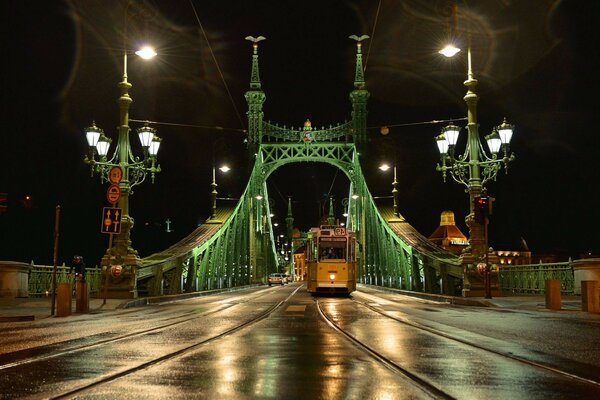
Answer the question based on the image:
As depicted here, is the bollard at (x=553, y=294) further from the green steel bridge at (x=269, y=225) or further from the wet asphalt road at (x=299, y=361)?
the green steel bridge at (x=269, y=225)

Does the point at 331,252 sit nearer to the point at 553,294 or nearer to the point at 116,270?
the point at 116,270

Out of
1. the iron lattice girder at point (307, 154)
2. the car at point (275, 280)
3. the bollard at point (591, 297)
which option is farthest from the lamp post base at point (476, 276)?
the car at point (275, 280)

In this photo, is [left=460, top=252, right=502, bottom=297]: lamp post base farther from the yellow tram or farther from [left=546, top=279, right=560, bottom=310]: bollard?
the yellow tram

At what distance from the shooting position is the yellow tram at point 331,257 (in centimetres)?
3164

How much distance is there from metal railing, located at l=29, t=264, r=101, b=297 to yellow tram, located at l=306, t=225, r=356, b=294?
9.78 m

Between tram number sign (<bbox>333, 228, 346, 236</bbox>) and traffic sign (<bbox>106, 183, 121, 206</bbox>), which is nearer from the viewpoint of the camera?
traffic sign (<bbox>106, 183, 121, 206</bbox>)

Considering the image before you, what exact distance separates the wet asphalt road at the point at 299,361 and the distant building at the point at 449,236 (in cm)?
9765

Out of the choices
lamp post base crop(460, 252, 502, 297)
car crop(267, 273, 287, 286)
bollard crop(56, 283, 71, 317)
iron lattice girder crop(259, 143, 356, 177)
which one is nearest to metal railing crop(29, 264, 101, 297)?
bollard crop(56, 283, 71, 317)

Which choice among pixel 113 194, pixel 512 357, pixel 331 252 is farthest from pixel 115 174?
pixel 512 357

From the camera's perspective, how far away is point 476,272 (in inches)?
950

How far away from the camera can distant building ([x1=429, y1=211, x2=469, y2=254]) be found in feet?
360

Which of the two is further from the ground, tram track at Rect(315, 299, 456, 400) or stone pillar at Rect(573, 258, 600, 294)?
stone pillar at Rect(573, 258, 600, 294)

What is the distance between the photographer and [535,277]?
93.4 feet

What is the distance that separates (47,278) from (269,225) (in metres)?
53.7
